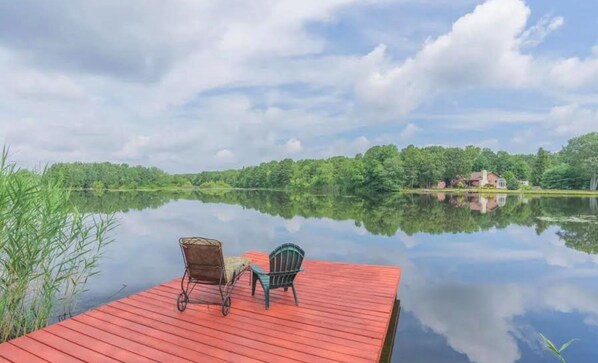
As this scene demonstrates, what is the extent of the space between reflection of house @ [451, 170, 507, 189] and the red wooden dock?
68171 millimetres

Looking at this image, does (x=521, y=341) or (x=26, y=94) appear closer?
(x=521, y=341)

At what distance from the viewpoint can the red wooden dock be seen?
134 inches

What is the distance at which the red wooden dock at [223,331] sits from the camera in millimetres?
3406

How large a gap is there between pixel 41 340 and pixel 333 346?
2.99m

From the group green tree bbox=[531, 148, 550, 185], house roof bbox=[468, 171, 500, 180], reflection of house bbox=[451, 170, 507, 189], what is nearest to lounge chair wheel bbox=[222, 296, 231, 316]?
reflection of house bbox=[451, 170, 507, 189]

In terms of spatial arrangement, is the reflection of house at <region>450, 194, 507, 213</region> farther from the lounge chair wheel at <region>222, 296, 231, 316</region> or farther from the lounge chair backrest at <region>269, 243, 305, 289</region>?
the lounge chair wheel at <region>222, 296, 231, 316</region>

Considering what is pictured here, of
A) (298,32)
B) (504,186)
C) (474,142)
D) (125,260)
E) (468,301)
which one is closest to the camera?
(468,301)

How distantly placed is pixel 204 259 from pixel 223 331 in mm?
899

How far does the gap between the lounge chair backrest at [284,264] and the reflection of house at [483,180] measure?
2682 inches

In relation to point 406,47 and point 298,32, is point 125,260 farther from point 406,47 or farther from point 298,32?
point 406,47

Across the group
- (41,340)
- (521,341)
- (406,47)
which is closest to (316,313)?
(41,340)

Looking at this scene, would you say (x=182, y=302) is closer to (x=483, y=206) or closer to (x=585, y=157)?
(x=483, y=206)

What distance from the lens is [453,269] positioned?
9.74 m

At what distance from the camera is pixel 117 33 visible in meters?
11.8
